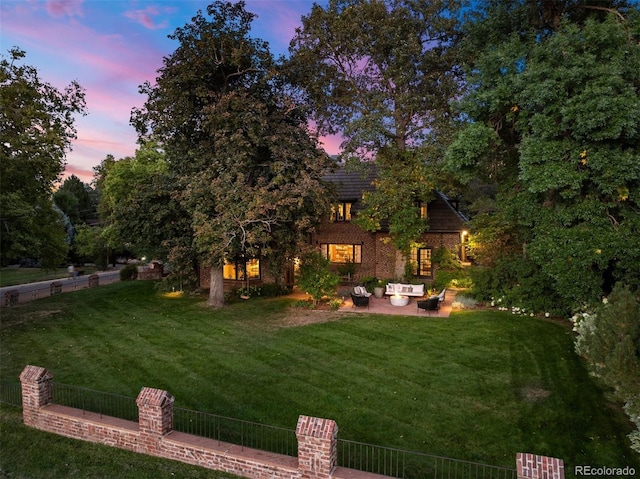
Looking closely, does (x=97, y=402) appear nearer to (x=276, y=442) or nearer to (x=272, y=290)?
(x=276, y=442)

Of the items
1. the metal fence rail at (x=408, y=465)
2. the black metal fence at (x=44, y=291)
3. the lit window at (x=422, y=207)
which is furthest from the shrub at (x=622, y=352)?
the black metal fence at (x=44, y=291)

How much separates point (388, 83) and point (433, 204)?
29.8ft

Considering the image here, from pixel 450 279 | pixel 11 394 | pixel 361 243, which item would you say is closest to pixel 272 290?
pixel 361 243

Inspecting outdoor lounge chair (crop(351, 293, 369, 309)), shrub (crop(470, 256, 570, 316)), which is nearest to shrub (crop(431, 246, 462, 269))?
shrub (crop(470, 256, 570, 316))

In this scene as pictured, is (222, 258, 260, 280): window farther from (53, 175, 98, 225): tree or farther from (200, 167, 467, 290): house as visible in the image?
(53, 175, 98, 225): tree

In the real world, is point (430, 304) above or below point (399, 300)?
above

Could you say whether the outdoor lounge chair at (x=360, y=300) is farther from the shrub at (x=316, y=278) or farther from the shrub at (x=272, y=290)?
the shrub at (x=272, y=290)

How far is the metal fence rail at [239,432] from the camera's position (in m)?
7.94

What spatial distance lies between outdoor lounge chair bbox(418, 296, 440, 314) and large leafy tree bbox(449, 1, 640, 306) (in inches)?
176

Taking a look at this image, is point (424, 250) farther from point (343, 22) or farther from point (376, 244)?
point (343, 22)

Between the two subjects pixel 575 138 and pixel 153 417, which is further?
pixel 575 138

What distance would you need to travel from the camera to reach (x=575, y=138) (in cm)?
1340

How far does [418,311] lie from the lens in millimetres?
18375

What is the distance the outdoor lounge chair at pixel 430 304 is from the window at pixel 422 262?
8.32 metres
